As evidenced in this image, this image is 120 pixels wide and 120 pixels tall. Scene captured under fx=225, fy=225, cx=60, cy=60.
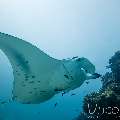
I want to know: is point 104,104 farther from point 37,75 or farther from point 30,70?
point 30,70

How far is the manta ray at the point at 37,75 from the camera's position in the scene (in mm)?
4414

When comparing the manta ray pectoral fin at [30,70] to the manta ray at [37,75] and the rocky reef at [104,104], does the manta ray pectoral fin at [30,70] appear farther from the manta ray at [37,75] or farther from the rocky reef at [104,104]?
the rocky reef at [104,104]

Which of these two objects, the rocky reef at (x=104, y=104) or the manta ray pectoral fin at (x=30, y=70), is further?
the rocky reef at (x=104, y=104)

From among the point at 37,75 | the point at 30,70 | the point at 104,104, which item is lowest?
the point at 104,104

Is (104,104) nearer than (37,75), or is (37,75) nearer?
(37,75)

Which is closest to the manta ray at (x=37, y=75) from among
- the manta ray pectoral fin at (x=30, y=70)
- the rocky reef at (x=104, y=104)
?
the manta ray pectoral fin at (x=30, y=70)

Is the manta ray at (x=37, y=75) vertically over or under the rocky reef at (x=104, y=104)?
over

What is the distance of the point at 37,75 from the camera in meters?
4.63

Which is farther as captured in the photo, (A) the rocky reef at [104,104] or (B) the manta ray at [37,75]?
(A) the rocky reef at [104,104]

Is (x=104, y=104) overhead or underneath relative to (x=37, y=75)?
underneath

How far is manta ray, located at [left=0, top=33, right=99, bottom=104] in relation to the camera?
4.41m

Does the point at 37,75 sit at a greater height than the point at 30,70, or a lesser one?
lesser

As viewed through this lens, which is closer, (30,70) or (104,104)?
(30,70)

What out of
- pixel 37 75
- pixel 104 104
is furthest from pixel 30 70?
pixel 104 104
